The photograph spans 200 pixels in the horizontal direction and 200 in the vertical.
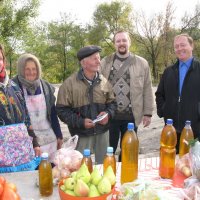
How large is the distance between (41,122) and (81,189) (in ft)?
5.45

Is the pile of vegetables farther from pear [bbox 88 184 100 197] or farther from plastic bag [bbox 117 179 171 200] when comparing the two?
plastic bag [bbox 117 179 171 200]

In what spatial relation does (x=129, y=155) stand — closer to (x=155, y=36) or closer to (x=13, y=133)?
(x=13, y=133)

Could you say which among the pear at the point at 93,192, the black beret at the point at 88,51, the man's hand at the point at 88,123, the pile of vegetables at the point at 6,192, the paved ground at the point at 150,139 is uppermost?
the black beret at the point at 88,51

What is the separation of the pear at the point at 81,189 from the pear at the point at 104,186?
0.07 metres

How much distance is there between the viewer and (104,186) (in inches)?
58.9

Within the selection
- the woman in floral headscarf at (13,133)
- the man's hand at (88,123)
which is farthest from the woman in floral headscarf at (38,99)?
the woman in floral headscarf at (13,133)

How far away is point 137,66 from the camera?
3.62 m

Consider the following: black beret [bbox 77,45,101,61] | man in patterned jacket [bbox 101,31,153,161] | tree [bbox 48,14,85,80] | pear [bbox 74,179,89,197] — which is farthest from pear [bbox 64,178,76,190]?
tree [bbox 48,14,85,80]

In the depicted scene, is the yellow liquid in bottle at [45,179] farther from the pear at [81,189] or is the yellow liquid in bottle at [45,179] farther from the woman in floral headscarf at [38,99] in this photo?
the woman in floral headscarf at [38,99]

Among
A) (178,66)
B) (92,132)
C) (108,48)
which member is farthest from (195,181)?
(108,48)

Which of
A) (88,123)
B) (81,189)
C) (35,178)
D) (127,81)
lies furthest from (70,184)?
(127,81)

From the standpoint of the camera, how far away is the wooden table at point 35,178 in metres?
1.76

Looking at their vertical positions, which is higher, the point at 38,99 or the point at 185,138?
the point at 38,99

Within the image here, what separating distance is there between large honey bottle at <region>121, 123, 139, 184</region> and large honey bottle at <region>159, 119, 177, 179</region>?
207mm
